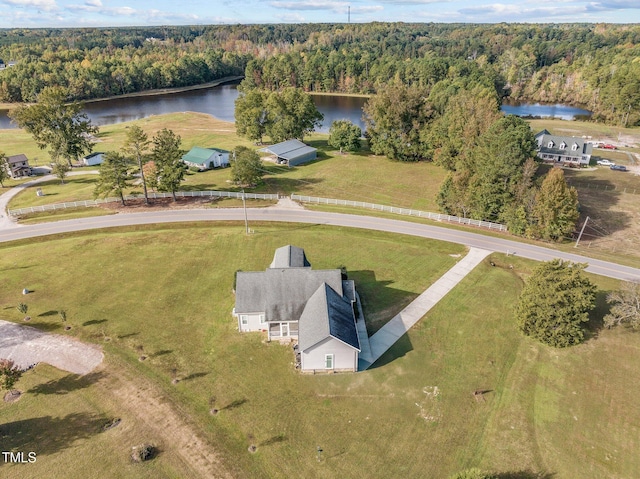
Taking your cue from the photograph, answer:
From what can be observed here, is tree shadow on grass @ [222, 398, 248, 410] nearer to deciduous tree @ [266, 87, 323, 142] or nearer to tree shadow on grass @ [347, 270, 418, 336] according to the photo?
tree shadow on grass @ [347, 270, 418, 336]

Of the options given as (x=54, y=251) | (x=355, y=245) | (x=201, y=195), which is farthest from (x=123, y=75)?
(x=355, y=245)

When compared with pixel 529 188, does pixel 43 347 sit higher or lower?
lower

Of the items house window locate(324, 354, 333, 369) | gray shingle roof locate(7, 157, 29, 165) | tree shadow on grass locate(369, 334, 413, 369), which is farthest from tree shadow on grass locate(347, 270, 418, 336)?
gray shingle roof locate(7, 157, 29, 165)

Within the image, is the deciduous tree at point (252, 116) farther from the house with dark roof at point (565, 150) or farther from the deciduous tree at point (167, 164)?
the house with dark roof at point (565, 150)

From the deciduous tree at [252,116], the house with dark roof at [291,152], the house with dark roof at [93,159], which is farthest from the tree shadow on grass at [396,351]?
the house with dark roof at [93,159]

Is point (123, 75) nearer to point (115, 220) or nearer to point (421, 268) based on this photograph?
point (115, 220)

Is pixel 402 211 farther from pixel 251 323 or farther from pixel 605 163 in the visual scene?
pixel 605 163

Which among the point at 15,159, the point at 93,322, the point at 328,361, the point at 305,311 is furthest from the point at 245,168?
the point at 15,159
